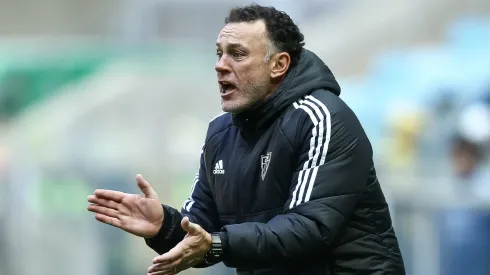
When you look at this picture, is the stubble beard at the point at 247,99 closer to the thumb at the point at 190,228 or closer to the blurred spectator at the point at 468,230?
the thumb at the point at 190,228

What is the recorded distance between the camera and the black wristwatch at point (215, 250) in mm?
3857

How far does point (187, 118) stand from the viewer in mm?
11289

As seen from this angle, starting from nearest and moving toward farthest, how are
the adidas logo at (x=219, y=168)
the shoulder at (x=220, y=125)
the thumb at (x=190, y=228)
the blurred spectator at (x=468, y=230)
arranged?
the thumb at (x=190, y=228), the adidas logo at (x=219, y=168), the shoulder at (x=220, y=125), the blurred spectator at (x=468, y=230)

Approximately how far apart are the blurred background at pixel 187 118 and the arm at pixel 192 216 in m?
3.58

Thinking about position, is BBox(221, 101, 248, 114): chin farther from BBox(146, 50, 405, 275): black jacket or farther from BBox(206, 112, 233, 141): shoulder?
BBox(206, 112, 233, 141): shoulder

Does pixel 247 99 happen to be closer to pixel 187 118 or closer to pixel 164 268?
pixel 164 268

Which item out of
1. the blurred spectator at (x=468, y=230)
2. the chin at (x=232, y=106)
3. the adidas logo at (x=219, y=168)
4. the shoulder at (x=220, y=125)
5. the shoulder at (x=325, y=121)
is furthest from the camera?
the blurred spectator at (x=468, y=230)

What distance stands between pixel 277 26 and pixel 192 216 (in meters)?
0.87

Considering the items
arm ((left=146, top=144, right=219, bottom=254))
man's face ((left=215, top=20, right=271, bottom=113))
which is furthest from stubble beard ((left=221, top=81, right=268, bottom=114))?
arm ((left=146, top=144, right=219, bottom=254))

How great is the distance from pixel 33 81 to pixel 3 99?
1.25ft

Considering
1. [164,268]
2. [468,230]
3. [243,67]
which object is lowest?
[468,230]

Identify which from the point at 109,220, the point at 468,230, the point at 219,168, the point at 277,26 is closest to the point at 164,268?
the point at 109,220

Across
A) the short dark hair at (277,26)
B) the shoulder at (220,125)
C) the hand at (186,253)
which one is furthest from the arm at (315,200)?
the shoulder at (220,125)

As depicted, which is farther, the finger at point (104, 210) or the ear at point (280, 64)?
the ear at point (280, 64)
